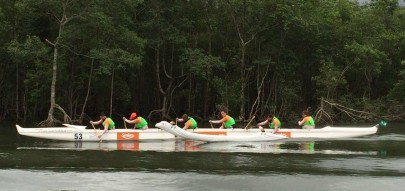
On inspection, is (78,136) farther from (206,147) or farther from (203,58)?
(203,58)

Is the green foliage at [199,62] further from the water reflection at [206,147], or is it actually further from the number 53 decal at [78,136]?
the number 53 decal at [78,136]

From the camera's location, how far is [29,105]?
4528 cm

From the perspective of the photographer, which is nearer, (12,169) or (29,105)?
(12,169)

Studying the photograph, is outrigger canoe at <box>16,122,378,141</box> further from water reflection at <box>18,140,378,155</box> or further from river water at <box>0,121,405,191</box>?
river water at <box>0,121,405,191</box>

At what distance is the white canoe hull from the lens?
24.2 meters

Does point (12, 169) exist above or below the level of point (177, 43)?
below

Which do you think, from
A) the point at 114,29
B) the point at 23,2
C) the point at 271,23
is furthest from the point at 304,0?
the point at 23,2

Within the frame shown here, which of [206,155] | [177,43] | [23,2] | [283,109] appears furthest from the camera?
[283,109]

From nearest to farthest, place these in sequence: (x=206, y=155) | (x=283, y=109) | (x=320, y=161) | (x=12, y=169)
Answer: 1. (x=12, y=169)
2. (x=320, y=161)
3. (x=206, y=155)
4. (x=283, y=109)

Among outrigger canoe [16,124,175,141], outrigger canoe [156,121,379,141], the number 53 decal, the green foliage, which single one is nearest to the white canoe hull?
outrigger canoe [156,121,379,141]

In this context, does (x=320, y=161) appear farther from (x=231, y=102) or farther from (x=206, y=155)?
(x=231, y=102)

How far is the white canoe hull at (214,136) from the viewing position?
24.2 m

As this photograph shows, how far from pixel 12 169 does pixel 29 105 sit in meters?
29.7

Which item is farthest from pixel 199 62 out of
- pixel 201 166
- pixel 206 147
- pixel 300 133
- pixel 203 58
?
pixel 201 166
